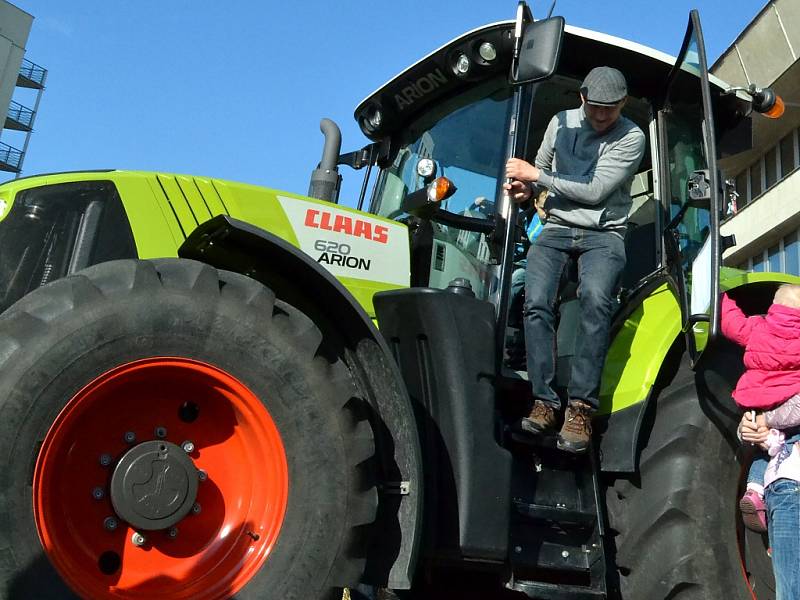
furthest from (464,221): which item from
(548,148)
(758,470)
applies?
(758,470)

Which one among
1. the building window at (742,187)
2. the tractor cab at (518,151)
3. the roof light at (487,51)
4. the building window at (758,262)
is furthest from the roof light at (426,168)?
the building window at (742,187)

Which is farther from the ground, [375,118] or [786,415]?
[375,118]

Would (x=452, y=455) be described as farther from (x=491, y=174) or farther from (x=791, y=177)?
(x=791, y=177)

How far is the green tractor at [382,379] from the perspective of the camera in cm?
286

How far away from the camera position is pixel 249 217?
12.2 feet

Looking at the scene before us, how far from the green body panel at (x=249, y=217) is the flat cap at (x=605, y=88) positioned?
3.38ft

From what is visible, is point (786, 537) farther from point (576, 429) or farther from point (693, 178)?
point (693, 178)

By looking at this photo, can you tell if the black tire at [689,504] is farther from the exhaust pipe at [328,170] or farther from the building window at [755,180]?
the building window at [755,180]

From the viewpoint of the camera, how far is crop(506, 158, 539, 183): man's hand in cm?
386

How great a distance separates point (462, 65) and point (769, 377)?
6.59 ft

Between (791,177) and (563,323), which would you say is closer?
(563,323)

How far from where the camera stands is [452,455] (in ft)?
11.3

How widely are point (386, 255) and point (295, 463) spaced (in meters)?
1.30

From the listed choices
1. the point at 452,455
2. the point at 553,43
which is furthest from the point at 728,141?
the point at 452,455
